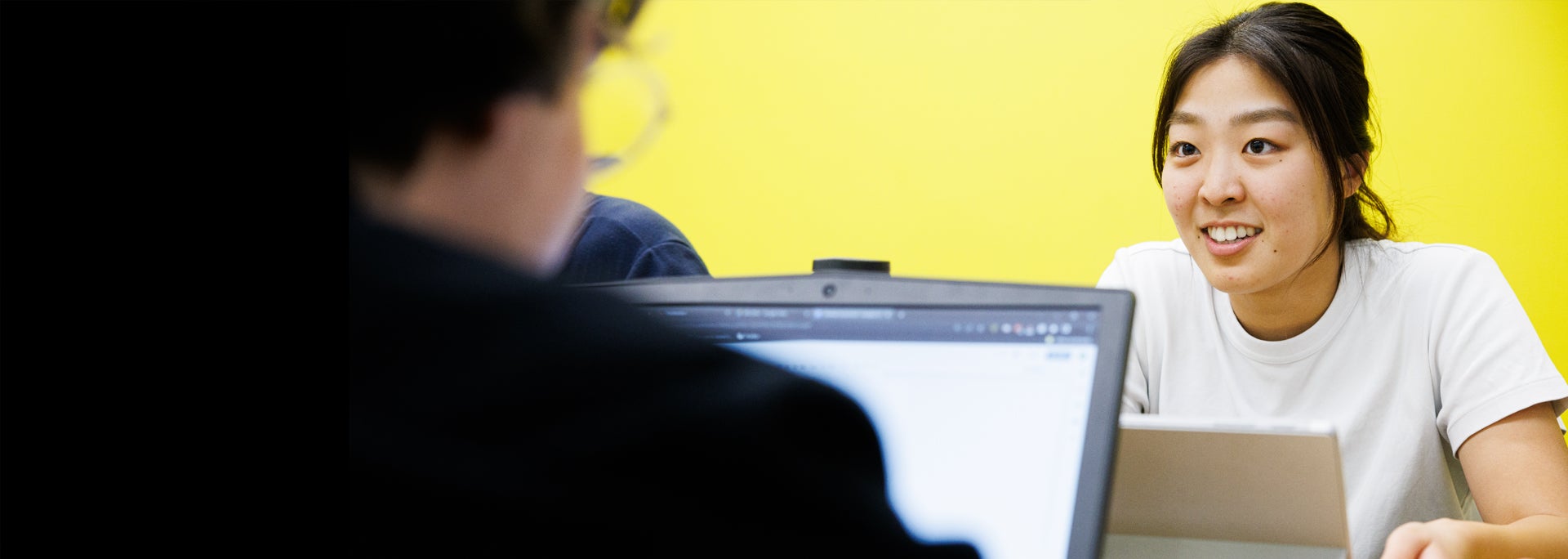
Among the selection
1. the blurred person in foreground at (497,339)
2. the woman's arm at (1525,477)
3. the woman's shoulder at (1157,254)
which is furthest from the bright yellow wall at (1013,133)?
the blurred person in foreground at (497,339)

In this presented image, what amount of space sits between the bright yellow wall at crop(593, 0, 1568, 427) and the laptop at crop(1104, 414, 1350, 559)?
1254 millimetres

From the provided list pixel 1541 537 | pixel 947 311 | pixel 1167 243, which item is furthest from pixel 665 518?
pixel 1167 243

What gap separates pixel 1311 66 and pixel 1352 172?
0.13 m

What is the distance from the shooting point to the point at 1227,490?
638mm

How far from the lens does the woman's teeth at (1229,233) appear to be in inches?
44.7

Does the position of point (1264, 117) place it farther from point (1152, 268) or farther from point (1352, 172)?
point (1152, 268)

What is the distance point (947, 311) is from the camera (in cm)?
48

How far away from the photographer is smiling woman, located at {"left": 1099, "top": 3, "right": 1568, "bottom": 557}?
1067 millimetres

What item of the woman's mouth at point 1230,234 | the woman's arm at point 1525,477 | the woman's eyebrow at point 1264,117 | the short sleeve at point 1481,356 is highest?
the woman's eyebrow at point 1264,117

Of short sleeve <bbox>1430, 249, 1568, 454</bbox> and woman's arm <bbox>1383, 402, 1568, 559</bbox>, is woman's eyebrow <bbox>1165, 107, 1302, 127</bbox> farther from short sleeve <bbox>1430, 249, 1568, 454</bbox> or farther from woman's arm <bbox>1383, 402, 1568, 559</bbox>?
woman's arm <bbox>1383, 402, 1568, 559</bbox>

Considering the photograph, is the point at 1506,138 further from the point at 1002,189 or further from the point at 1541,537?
the point at 1541,537

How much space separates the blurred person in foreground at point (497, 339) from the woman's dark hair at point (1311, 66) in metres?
0.99

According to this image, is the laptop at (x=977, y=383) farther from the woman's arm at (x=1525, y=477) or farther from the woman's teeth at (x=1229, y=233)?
the woman's teeth at (x=1229, y=233)

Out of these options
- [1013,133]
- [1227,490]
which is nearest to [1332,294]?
[1227,490]
